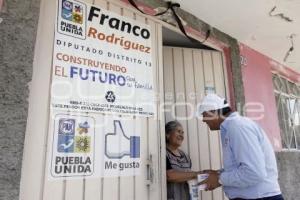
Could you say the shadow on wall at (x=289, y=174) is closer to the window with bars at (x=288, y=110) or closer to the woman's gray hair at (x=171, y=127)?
the window with bars at (x=288, y=110)

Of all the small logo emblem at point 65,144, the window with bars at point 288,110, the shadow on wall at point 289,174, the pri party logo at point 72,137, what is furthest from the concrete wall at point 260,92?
the small logo emblem at point 65,144

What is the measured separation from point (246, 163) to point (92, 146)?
1.05 meters

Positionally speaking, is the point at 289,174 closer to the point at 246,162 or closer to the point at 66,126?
the point at 246,162

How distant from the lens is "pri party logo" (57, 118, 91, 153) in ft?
6.55

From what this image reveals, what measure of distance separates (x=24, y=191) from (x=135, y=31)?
5.08 feet

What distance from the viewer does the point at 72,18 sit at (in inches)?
87.9

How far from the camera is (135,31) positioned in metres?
2.64

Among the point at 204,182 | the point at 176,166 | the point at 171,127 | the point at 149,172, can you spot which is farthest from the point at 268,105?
→ the point at 149,172

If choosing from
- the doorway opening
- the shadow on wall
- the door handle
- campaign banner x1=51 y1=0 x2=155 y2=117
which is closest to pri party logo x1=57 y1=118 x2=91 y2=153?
campaign banner x1=51 y1=0 x2=155 y2=117

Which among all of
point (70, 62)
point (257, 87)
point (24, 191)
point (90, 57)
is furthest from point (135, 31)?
point (257, 87)

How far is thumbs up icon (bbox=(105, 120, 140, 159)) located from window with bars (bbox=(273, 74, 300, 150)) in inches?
119

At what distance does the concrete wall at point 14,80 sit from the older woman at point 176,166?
51.3 inches

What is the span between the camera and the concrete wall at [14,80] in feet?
5.40

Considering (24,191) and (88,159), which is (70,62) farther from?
(24,191)
